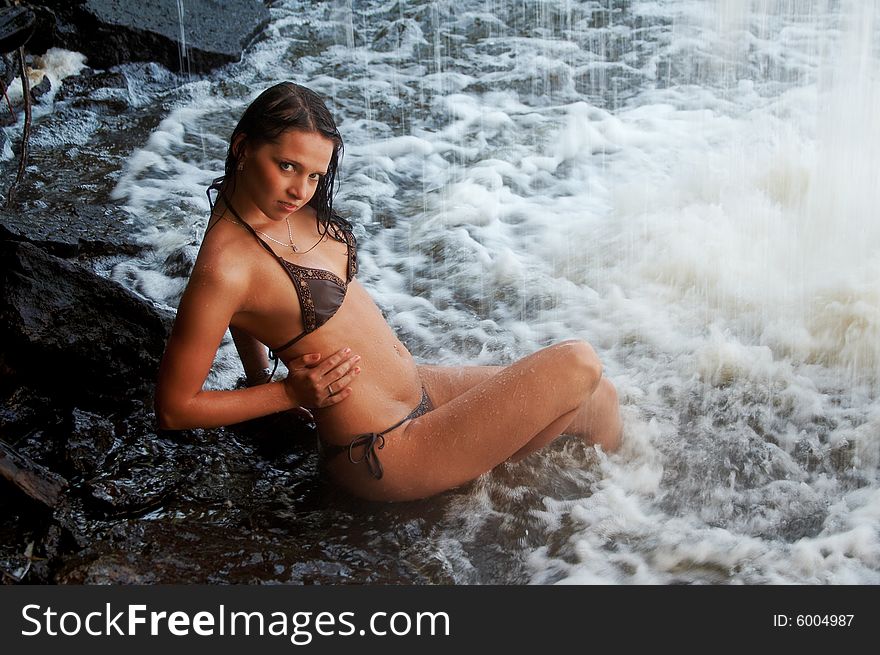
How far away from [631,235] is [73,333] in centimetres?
301

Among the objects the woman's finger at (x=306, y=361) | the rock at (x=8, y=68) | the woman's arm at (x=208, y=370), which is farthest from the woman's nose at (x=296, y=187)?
the rock at (x=8, y=68)

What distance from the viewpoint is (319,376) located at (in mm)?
2811

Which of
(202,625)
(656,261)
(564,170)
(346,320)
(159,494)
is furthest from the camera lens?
(564,170)

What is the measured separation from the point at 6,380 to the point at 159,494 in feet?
2.70

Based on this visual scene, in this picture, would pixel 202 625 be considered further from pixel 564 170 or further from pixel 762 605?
pixel 564 170

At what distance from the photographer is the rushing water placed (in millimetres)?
3092

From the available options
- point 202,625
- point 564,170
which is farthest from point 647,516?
point 564,170

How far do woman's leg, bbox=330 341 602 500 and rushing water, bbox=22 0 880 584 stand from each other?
16 cm

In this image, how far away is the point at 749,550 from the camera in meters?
2.96

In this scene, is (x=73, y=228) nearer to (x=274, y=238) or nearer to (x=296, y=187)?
(x=274, y=238)

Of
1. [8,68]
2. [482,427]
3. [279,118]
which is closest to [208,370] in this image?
[279,118]

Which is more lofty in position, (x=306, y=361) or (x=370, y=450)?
(x=306, y=361)

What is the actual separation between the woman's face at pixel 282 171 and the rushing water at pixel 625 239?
1070 mm

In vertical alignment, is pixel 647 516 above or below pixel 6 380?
below
